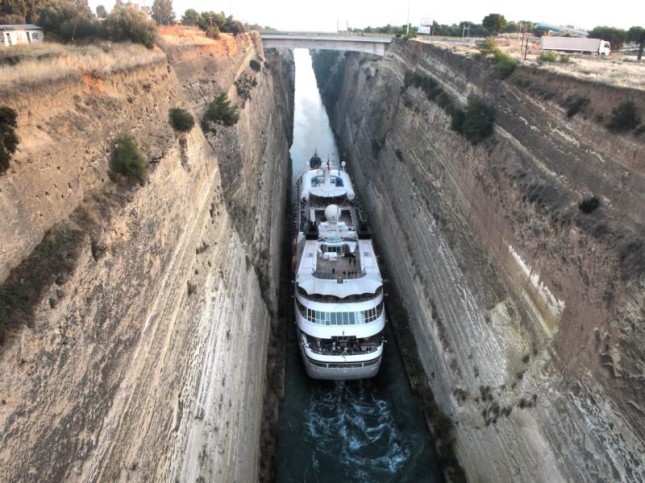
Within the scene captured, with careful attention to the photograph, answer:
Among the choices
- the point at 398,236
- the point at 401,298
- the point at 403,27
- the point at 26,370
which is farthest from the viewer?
the point at 403,27

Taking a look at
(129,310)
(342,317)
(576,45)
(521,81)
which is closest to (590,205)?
(521,81)

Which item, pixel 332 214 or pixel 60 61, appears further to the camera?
pixel 332 214

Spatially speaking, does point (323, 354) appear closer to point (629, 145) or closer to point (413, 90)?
point (629, 145)

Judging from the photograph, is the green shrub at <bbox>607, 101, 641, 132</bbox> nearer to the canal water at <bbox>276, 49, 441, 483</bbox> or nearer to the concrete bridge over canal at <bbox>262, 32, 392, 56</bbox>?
the canal water at <bbox>276, 49, 441, 483</bbox>

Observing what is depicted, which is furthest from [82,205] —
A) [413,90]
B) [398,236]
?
[413,90]

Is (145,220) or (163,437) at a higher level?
(145,220)

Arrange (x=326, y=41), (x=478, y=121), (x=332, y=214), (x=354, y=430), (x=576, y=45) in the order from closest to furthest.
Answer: (x=354, y=430)
(x=478, y=121)
(x=332, y=214)
(x=576, y=45)
(x=326, y=41)

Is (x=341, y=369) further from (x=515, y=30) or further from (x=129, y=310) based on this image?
(x=515, y=30)
